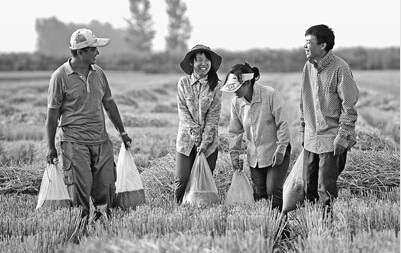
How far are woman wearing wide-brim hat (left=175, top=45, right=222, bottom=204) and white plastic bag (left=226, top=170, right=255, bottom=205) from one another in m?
0.32

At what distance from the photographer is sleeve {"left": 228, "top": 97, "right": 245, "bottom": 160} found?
554cm

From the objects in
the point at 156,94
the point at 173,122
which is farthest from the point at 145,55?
the point at 173,122

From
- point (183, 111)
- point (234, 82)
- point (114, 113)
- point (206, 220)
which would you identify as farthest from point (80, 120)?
point (206, 220)

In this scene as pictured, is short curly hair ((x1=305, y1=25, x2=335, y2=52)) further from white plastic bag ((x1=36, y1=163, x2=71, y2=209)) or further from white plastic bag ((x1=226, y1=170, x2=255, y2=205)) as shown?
white plastic bag ((x1=36, y1=163, x2=71, y2=209))

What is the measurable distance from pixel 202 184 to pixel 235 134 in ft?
1.76

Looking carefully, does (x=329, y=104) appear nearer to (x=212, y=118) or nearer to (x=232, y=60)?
(x=212, y=118)

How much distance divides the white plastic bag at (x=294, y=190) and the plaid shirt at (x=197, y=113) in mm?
885

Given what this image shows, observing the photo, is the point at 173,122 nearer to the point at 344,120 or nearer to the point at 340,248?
the point at 344,120

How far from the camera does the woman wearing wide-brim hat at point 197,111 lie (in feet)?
18.1

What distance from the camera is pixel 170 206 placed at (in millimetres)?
5141

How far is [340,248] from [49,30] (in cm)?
8607

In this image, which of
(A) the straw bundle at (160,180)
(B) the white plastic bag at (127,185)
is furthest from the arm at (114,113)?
(A) the straw bundle at (160,180)

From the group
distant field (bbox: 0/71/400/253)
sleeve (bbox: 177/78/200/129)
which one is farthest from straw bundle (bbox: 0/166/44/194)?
sleeve (bbox: 177/78/200/129)

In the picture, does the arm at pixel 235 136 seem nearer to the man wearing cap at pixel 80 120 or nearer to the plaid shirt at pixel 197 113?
the plaid shirt at pixel 197 113
